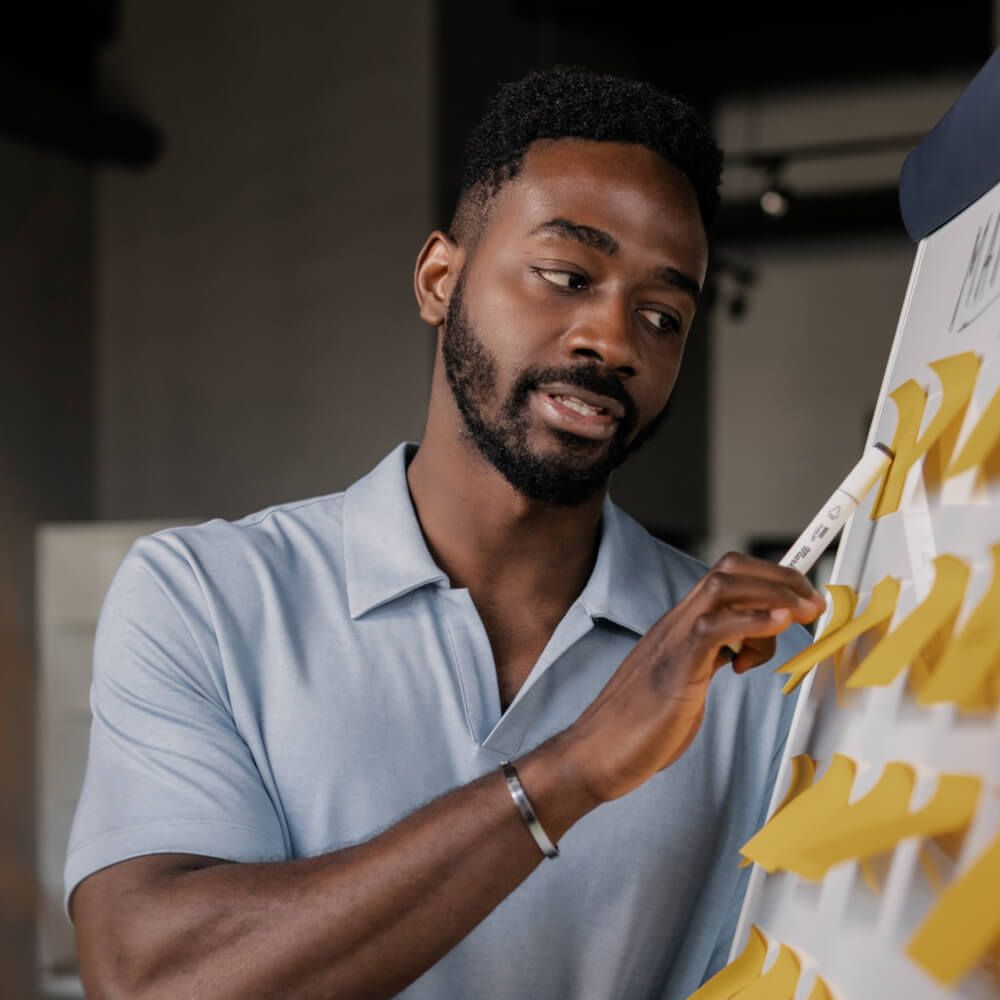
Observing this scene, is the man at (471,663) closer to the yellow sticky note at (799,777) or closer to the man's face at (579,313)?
the man's face at (579,313)

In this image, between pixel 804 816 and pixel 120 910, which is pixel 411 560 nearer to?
pixel 120 910

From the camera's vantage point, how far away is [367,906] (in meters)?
0.90

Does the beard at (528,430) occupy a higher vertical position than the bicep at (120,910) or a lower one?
higher

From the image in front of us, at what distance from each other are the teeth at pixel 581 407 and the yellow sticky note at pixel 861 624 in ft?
1.23

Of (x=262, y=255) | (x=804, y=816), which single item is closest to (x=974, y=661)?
(x=804, y=816)

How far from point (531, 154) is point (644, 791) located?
1.84 feet

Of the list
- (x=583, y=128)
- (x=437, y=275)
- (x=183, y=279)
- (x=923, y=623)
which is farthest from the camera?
(x=183, y=279)

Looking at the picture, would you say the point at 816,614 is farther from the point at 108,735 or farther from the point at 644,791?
the point at 108,735

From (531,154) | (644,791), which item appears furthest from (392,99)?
(644,791)

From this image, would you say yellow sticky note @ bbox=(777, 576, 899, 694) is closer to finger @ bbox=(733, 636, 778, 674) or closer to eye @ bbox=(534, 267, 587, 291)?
finger @ bbox=(733, 636, 778, 674)

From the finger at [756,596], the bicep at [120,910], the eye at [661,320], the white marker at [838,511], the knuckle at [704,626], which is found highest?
the eye at [661,320]

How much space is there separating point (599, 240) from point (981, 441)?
510 mm

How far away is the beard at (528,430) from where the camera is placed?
117 cm

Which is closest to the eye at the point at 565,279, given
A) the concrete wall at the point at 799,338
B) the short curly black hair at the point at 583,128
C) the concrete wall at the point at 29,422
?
the short curly black hair at the point at 583,128
